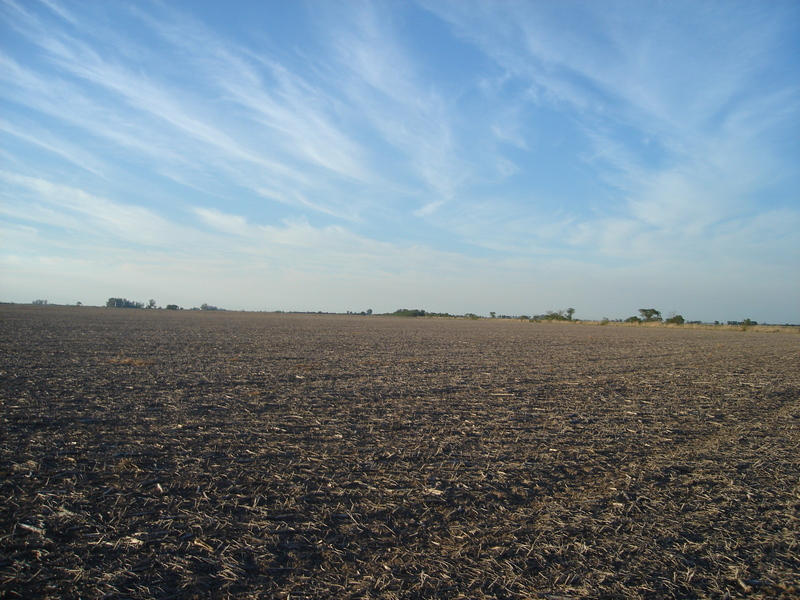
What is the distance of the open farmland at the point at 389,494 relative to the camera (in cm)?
295

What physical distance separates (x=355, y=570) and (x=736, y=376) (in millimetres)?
14702

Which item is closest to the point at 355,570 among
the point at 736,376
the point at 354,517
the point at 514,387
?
the point at 354,517

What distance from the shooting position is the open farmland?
116 inches

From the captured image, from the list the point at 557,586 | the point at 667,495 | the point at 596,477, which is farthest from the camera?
the point at 596,477

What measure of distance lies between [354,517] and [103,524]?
1.98m

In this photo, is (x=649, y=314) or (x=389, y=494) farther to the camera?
(x=649, y=314)

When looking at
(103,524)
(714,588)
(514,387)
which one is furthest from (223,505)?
(514,387)

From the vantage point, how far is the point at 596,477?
4809mm

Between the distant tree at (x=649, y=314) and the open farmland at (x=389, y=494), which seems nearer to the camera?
the open farmland at (x=389, y=494)

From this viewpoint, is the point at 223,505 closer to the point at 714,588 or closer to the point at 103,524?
the point at 103,524

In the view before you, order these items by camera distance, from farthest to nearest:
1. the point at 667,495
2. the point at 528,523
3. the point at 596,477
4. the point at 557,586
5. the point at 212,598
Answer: the point at 596,477 < the point at 667,495 < the point at 528,523 < the point at 557,586 < the point at 212,598

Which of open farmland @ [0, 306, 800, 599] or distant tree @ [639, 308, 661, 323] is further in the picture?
distant tree @ [639, 308, 661, 323]

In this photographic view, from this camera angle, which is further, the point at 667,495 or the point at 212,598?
the point at 667,495

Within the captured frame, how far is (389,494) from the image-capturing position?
4.22 metres
